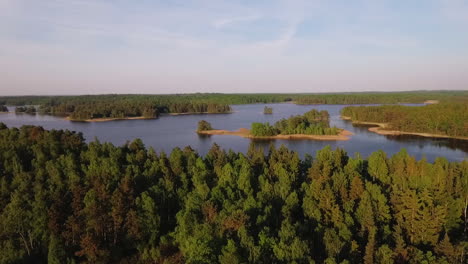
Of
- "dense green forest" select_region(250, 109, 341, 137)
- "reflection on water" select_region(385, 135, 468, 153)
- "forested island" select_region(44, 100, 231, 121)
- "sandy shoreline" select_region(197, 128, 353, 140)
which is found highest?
"forested island" select_region(44, 100, 231, 121)

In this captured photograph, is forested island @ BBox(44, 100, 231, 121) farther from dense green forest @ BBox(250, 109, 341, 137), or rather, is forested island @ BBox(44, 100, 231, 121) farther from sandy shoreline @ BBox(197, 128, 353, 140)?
dense green forest @ BBox(250, 109, 341, 137)

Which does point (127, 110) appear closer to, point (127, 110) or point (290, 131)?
point (127, 110)

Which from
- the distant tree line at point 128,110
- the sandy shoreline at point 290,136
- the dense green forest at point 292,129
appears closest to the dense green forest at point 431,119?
the sandy shoreline at point 290,136

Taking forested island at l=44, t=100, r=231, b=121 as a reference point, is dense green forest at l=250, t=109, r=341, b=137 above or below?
below

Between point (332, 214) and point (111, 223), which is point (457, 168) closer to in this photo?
point (332, 214)

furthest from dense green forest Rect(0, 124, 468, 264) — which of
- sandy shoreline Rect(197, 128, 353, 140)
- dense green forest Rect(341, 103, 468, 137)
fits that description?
dense green forest Rect(341, 103, 468, 137)

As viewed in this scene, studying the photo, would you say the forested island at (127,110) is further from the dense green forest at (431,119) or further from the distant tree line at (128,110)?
the dense green forest at (431,119)

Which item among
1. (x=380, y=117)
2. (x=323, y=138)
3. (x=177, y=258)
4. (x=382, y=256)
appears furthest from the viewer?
(x=380, y=117)

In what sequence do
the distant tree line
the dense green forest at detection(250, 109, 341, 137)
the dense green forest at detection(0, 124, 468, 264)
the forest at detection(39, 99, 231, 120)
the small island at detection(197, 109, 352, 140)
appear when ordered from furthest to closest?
the distant tree line
the forest at detection(39, 99, 231, 120)
the dense green forest at detection(250, 109, 341, 137)
the small island at detection(197, 109, 352, 140)
the dense green forest at detection(0, 124, 468, 264)

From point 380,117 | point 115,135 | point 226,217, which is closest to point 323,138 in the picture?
point 380,117
